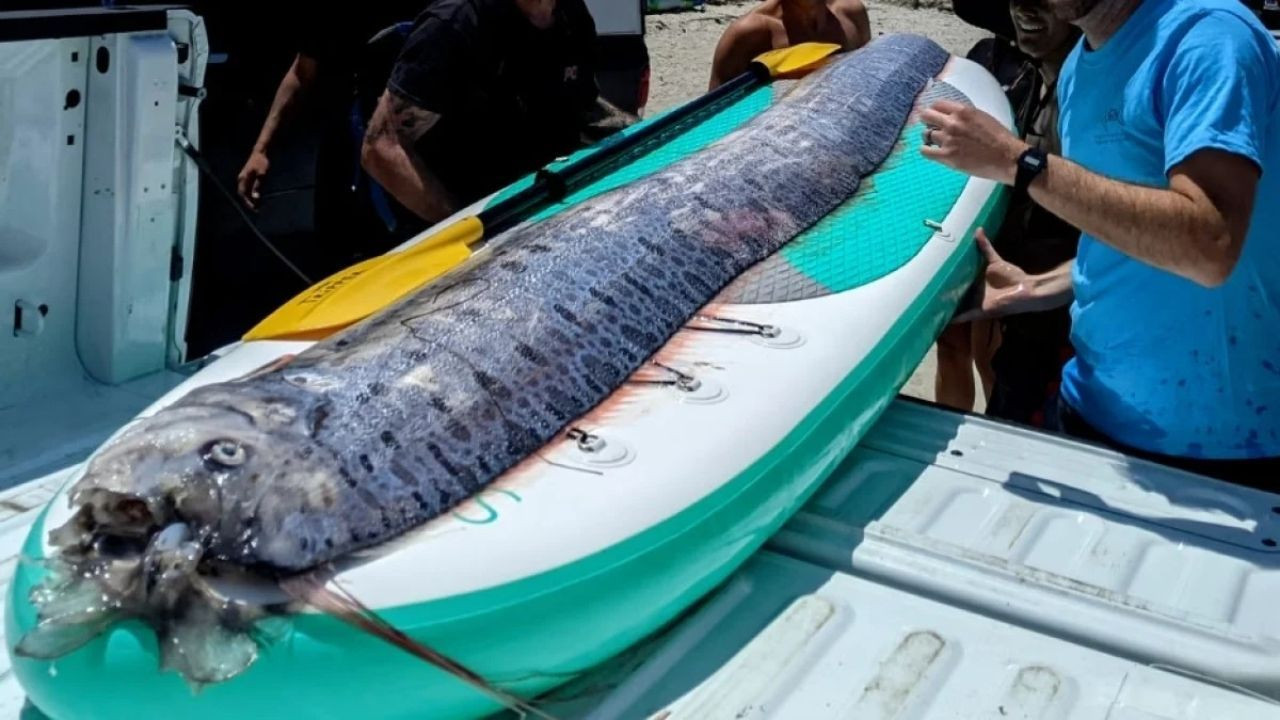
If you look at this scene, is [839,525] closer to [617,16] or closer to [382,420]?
[382,420]

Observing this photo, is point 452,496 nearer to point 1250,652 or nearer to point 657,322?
point 657,322

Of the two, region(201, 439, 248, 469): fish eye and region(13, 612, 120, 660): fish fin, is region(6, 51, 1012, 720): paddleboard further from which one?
region(201, 439, 248, 469): fish eye

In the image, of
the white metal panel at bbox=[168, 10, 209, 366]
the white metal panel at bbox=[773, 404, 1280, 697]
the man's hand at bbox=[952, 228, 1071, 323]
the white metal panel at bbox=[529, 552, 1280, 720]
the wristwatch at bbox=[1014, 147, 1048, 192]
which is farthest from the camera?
the man's hand at bbox=[952, 228, 1071, 323]

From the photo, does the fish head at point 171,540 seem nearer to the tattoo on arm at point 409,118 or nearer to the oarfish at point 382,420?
the oarfish at point 382,420

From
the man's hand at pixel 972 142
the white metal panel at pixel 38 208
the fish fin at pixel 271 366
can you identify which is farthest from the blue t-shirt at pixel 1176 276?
the white metal panel at pixel 38 208

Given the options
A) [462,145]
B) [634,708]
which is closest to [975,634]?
[634,708]

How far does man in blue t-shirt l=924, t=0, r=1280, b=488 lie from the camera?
2.41 metres

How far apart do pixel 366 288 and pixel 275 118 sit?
7.26 ft

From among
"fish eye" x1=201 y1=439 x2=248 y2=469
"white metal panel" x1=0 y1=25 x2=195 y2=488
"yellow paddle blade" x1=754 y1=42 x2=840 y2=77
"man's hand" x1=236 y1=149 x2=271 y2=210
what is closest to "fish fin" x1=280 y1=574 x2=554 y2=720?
"fish eye" x1=201 y1=439 x2=248 y2=469

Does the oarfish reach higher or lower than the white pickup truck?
higher

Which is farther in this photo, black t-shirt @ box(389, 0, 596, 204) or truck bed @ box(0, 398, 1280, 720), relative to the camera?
black t-shirt @ box(389, 0, 596, 204)

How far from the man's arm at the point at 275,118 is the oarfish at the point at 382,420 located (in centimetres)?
193

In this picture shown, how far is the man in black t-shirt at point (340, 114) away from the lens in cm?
465

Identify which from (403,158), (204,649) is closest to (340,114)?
(403,158)
